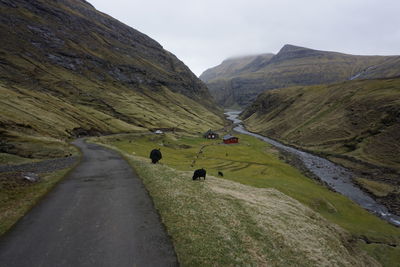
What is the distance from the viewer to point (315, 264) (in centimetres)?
1630

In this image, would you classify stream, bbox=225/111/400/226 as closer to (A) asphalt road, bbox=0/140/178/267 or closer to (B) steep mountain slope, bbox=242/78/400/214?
(B) steep mountain slope, bbox=242/78/400/214

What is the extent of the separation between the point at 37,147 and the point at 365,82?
590 feet

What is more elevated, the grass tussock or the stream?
the grass tussock

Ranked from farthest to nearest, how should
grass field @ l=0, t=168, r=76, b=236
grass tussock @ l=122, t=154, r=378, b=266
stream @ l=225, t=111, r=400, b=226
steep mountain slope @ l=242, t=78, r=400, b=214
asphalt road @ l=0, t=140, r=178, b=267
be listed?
steep mountain slope @ l=242, t=78, r=400, b=214 < stream @ l=225, t=111, r=400, b=226 < grass field @ l=0, t=168, r=76, b=236 < grass tussock @ l=122, t=154, r=378, b=266 < asphalt road @ l=0, t=140, r=178, b=267

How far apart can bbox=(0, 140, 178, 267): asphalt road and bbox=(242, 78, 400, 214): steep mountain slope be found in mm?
57303

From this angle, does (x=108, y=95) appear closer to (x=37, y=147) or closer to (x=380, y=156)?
(x=37, y=147)

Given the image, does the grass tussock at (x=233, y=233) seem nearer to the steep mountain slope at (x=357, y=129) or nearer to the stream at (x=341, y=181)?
the stream at (x=341, y=181)

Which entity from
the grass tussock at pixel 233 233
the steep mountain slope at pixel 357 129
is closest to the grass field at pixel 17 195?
the grass tussock at pixel 233 233

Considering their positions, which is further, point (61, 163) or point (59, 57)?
point (59, 57)

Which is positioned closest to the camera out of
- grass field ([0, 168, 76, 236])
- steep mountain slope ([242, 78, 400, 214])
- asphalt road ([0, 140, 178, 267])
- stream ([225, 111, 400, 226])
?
asphalt road ([0, 140, 178, 267])

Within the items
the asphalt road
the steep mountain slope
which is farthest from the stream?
the asphalt road

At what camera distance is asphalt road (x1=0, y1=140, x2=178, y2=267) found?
1188cm

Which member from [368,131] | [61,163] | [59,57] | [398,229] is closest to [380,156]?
[368,131]

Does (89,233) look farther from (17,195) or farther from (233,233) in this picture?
(17,195)
